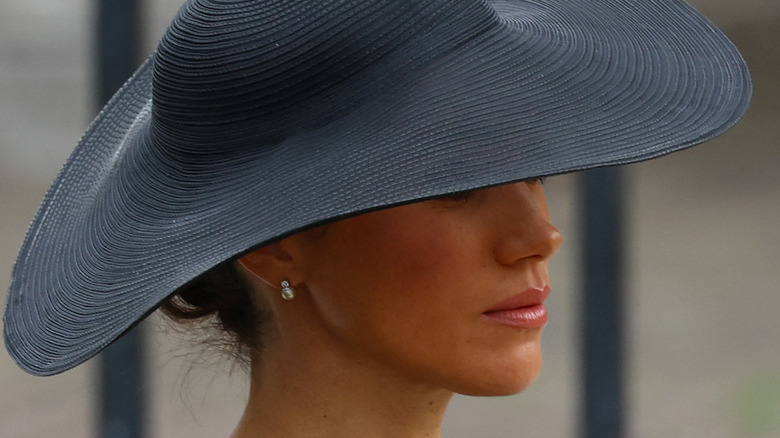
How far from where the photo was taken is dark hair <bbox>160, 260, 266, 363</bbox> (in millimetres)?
1393

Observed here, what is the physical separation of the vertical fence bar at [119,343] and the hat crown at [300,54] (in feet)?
4.96

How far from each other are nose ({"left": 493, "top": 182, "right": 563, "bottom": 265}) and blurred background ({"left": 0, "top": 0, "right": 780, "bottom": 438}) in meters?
1.59

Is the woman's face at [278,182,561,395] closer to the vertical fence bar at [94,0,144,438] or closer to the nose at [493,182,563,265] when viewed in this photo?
the nose at [493,182,563,265]

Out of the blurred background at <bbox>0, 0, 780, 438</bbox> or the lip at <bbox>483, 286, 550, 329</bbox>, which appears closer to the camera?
the lip at <bbox>483, 286, 550, 329</bbox>

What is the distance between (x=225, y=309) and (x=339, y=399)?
20 centimetres

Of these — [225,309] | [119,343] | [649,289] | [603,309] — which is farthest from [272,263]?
[649,289]

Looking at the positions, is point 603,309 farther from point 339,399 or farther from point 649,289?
point 339,399

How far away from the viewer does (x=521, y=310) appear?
1234 mm

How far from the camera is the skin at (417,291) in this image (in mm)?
1198

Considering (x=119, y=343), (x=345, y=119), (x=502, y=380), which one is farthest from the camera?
(x=119, y=343)

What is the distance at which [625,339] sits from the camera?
9.50 feet

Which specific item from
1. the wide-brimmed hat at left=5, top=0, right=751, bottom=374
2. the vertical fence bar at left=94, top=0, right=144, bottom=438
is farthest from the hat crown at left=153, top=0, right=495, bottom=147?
the vertical fence bar at left=94, top=0, right=144, bottom=438

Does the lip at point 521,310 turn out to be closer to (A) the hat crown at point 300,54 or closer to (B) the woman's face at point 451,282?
(B) the woman's face at point 451,282

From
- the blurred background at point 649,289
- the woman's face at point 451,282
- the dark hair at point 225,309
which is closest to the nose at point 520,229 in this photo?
the woman's face at point 451,282
